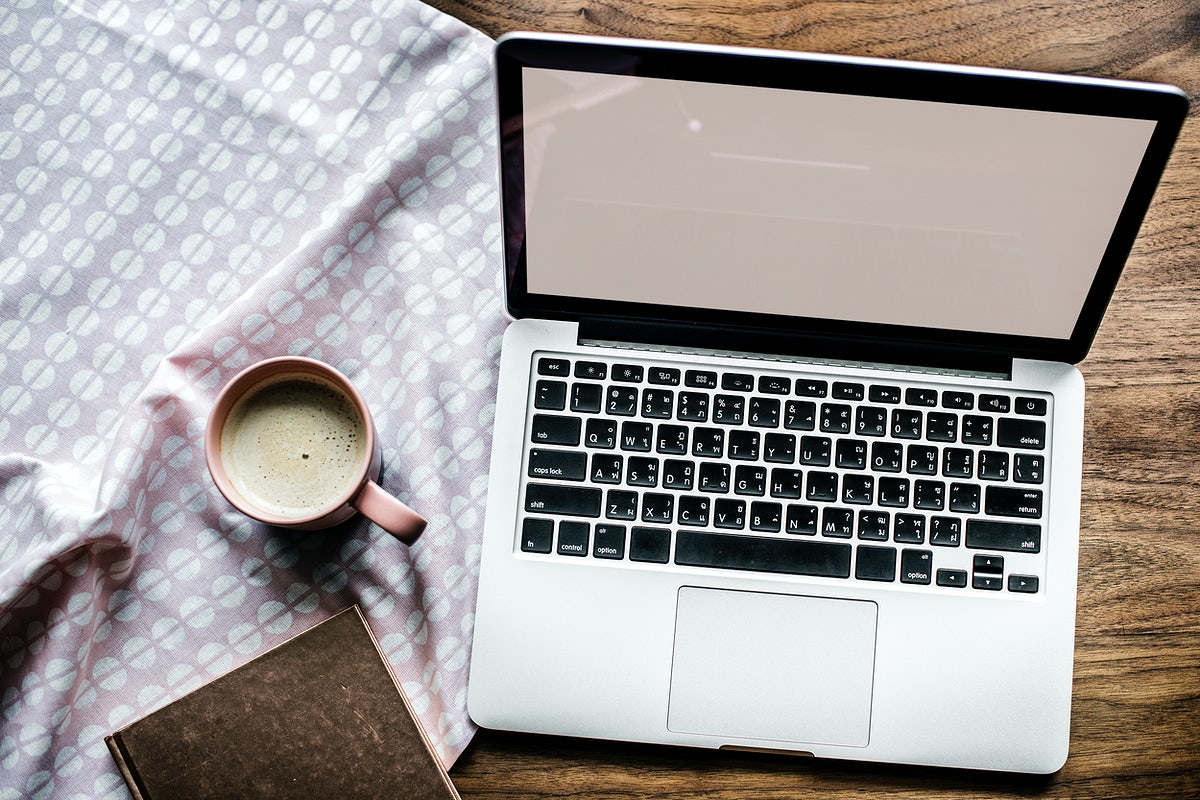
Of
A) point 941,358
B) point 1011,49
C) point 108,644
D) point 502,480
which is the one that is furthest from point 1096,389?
point 108,644

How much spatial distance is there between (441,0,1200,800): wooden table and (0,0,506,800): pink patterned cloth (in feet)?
0.34

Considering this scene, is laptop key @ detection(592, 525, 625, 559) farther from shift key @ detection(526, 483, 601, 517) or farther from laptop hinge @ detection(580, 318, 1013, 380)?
laptop hinge @ detection(580, 318, 1013, 380)

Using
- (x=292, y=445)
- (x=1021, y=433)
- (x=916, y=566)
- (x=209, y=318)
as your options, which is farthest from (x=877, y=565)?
(x=209, y=318)

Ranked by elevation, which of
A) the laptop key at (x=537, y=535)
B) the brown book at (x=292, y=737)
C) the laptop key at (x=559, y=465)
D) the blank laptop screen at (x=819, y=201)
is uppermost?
the blank laptop screen at (x=819, y=201)

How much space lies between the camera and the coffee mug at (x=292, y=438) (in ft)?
2.02

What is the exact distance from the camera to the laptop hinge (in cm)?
62

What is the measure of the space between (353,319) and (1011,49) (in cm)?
52

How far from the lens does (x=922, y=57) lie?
69 cm

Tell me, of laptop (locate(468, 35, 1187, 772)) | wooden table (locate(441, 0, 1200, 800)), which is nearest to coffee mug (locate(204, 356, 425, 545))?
laptop (locate(468, 35, 1187, 772))

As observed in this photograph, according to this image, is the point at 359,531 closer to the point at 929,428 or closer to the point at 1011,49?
the point at 929,428

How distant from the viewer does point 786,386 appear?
0.62 metres

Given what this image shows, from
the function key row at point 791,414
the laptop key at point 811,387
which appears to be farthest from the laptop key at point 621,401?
the laptop key at point 811,387

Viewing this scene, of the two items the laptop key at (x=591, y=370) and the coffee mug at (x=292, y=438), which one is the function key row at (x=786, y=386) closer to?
the laptop key at (x=591, y=370)

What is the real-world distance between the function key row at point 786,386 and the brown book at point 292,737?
24cm
